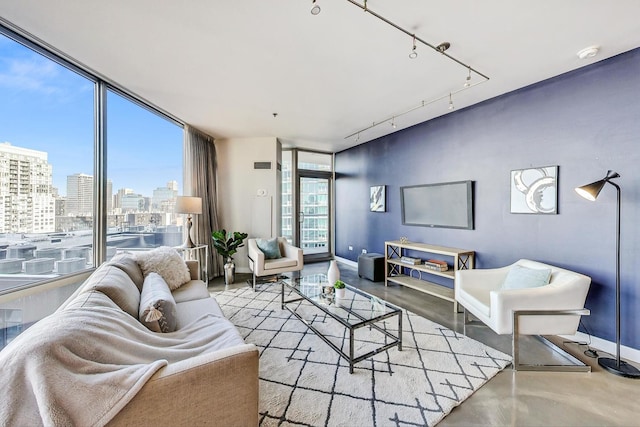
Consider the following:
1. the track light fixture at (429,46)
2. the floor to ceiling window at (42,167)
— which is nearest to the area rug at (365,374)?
the floor to ceiling window at (42,167)

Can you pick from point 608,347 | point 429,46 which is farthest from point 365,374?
point 429,46

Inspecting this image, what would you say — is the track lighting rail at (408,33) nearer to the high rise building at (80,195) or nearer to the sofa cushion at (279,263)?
the high rise building at (80,195)

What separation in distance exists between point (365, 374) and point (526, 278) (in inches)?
70.4

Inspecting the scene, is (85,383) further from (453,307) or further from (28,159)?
(453,307)

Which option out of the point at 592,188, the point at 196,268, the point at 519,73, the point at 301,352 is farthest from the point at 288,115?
the point at 592,188

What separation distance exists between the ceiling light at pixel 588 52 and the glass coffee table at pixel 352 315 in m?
2.76

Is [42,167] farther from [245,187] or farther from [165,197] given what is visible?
[245,187]

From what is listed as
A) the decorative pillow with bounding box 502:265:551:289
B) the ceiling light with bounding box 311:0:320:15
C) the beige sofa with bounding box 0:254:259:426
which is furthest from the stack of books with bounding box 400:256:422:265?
the ceiling light with bounding box 311:0:320:15

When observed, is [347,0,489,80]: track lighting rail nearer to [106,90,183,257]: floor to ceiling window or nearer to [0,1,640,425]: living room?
[0,1,640,425]: living room

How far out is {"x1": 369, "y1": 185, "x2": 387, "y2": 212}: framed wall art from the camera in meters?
4.96

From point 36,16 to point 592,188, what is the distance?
175 inches

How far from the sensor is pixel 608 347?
232cm

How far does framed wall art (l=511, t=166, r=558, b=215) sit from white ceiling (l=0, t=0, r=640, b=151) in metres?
0.99

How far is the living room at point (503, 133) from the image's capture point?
2.19 metres
